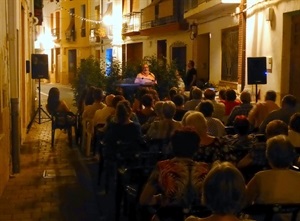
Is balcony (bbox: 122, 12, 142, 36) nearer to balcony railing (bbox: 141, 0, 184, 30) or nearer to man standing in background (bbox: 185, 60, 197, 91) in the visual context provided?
balcony railing (bbox: 141, 0, 184, 30)

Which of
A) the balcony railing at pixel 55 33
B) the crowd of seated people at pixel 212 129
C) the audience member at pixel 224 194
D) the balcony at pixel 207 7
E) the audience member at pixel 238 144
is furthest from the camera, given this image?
the balcony railing at pixel 55 33

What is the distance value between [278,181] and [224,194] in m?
1.58

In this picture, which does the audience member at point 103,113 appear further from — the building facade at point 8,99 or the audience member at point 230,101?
the audience member at point 230,101

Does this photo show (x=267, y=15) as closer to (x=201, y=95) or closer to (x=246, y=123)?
(x=201, y=95)

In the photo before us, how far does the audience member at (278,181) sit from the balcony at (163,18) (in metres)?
16.9

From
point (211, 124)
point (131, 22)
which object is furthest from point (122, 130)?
Result: point (131, 22)

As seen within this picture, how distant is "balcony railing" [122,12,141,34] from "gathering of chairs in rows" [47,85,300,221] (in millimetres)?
17781

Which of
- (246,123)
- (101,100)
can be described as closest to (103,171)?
(101,100)

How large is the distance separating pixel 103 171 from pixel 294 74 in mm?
5174

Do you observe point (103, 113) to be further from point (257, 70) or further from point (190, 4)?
point (190, 4)

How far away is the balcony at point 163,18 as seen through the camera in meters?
21.8

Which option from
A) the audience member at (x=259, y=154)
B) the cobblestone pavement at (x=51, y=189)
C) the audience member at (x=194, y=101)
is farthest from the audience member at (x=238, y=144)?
the audience member at (x=194, y=101)

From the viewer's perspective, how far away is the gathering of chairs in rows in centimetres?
422

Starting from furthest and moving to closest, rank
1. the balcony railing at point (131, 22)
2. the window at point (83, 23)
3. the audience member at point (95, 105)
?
the window at point (83, 23) → the balcony railing at point (131, 22) → the audience member at point (95, 105)
